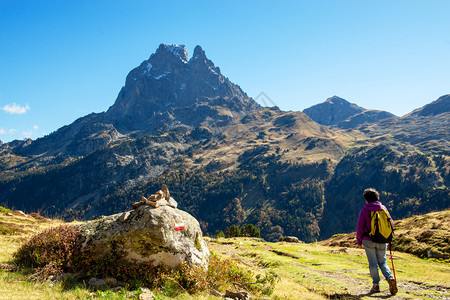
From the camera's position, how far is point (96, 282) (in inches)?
426

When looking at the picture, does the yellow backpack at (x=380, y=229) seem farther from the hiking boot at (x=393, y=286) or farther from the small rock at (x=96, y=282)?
the small rock at (x=96, y=282)

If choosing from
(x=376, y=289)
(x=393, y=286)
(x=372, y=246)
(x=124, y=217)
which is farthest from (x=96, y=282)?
(x=393, y=286)

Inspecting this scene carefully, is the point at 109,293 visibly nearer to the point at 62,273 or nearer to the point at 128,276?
the point at 128,276

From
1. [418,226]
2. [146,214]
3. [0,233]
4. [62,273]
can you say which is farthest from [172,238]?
[418,226]

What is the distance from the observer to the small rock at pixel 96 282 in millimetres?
10586

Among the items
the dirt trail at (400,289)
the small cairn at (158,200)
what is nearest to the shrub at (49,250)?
the small cairn at (158,200)

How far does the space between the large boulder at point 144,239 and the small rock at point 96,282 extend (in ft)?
4.01

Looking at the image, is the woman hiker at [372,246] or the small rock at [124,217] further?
the small rock at [124,217]

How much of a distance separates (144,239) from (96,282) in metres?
2.51

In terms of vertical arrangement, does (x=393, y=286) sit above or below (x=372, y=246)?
below

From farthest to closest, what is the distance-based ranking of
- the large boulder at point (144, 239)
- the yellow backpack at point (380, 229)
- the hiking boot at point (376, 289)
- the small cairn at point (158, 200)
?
the small cairn at point (158, 200)
the large boulder at point (144, 239)
the hiking boot at point (376, 289)
the yellow backpack at point (380, 229)

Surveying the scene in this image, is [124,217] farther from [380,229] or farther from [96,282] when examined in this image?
[380,229]

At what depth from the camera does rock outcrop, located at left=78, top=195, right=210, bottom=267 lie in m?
12.2

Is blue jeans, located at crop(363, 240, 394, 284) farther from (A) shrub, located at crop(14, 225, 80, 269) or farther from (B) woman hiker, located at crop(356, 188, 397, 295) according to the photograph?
(A) shrub, located at crop(14, 225, 80, 269)
